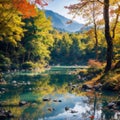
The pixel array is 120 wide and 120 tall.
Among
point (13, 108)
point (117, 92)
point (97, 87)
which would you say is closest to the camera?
point (13, 108)

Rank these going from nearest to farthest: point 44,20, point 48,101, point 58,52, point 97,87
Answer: point 48,101, point 97,87, point 44,20, point 58,52

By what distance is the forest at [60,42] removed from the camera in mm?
19188

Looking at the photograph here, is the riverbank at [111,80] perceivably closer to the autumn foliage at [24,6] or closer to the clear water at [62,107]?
the clear water at [62,107]

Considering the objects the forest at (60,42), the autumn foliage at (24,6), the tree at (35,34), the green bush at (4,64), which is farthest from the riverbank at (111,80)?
the tree at (35,34)

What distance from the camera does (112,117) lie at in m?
10.2

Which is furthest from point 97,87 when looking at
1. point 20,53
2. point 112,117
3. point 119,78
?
point 20,53

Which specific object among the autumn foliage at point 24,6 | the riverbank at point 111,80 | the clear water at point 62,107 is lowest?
the clear water at point 62,107

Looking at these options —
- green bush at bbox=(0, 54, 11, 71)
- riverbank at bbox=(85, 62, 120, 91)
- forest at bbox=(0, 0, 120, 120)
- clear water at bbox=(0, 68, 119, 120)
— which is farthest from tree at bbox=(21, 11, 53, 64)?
clear water at bbox=(0, 68, 119, 120)

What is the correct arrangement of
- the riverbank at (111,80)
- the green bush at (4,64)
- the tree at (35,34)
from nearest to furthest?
1. the riverbank at (111,80)
2. the green bush at (4,64)
3. the tree at (35,34)

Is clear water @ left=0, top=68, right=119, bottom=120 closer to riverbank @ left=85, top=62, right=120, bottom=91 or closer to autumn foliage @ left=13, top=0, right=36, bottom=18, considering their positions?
riverbank @ left=85, top=62, right=120, bottom=91

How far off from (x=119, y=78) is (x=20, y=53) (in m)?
30.3

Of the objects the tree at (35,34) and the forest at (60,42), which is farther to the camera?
the tree at (35,34)

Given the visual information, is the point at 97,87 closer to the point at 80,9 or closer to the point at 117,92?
the point at 117,92

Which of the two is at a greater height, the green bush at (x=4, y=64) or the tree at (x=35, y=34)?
the tree at (x=35, y=34)
